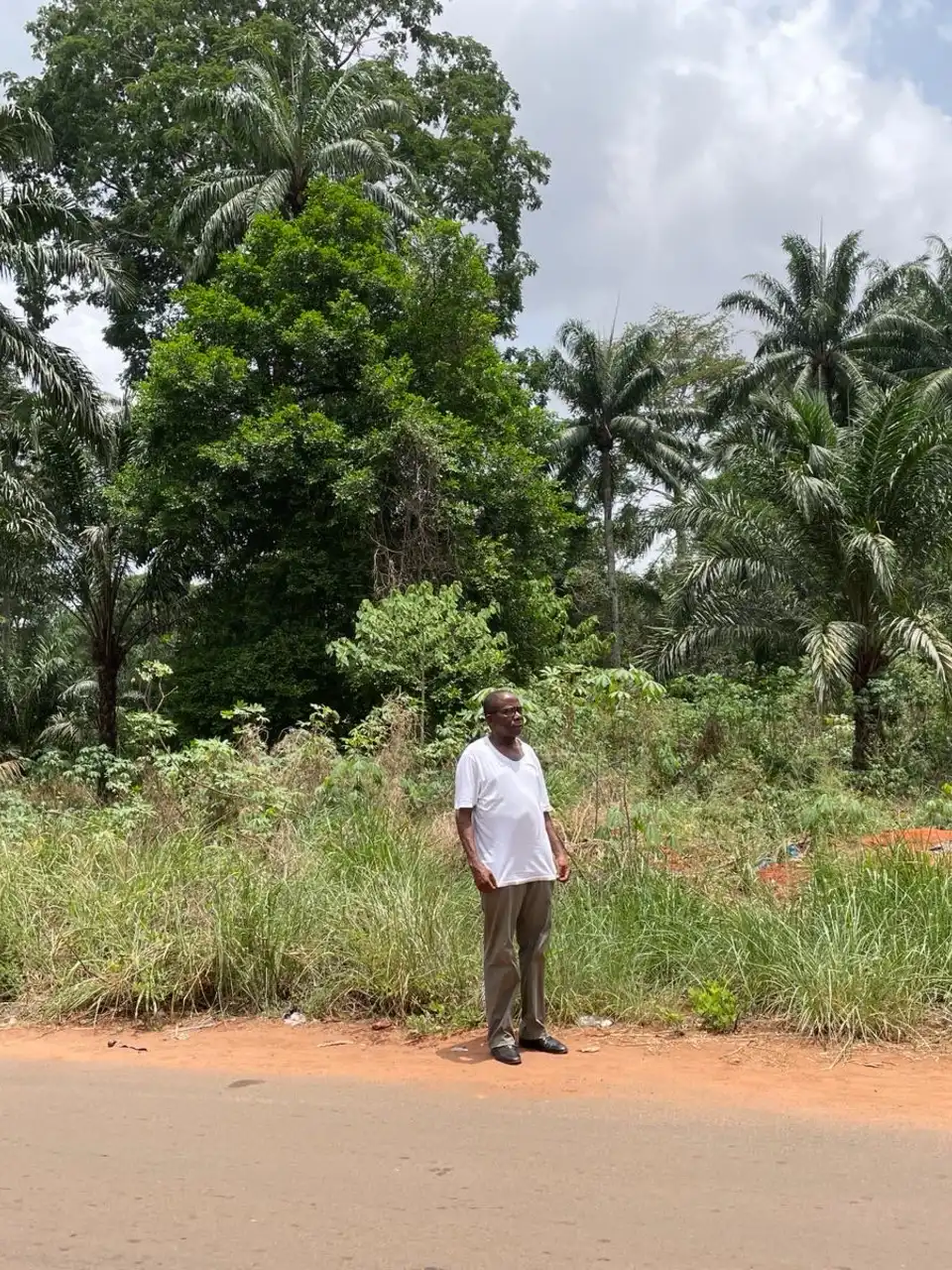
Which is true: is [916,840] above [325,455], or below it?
below

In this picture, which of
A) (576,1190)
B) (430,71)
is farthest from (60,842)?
(430,71)

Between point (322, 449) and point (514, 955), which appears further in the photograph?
point (322, 449)

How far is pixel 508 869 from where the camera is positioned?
18.1 feet

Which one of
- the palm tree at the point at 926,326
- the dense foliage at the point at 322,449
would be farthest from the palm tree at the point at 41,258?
the palm tree at the point at 926,326

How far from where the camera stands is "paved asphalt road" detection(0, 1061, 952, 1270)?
11.1ft

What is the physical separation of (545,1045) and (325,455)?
13.3m

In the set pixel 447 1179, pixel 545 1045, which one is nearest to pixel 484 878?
pixel 545 1045

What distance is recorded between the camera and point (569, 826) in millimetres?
9219

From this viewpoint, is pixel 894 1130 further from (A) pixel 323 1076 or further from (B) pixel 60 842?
(B) pixel 60 842

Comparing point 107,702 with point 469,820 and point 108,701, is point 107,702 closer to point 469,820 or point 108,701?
point 108,701

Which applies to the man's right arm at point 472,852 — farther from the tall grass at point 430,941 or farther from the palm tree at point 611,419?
the palm tree at point 611,419

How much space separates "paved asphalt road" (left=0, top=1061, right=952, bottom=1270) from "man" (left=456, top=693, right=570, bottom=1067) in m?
0.71

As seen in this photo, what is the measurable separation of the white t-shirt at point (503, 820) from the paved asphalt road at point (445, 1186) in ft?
3.65

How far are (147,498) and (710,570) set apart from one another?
9.43 m
